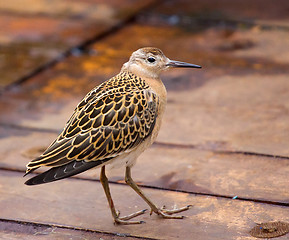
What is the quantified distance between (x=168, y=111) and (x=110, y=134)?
257 cm

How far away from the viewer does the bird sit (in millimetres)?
4863

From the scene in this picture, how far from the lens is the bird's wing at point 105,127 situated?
16.0 ft

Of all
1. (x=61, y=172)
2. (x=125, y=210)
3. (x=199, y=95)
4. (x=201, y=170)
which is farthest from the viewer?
(x=199, y=95)

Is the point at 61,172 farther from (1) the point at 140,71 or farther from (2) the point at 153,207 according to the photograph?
(1) the point at 140,71

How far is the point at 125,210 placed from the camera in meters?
5.38

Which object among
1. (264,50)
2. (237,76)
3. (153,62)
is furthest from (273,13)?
(153,62)

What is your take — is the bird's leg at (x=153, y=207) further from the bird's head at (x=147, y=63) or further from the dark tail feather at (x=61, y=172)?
the bird's head at (x=147, y=63)

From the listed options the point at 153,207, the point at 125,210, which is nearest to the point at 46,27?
the point at 125,210

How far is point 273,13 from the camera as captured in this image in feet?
35.2

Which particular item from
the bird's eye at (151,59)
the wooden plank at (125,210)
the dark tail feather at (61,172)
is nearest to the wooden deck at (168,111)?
the wooden plank at (125,210)

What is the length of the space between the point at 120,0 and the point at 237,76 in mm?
4083

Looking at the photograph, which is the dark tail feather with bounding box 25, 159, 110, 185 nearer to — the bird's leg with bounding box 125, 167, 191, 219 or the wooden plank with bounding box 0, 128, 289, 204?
the bird's leg with bounding box 125, 167, 191, 219

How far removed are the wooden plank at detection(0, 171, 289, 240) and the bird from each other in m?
0.13

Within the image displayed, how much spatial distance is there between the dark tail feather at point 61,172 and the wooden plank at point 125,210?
0.56 metres
